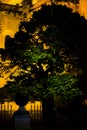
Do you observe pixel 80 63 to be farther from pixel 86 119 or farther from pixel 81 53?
pixel 86 119

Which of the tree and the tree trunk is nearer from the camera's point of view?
the tree

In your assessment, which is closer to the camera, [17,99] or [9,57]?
[17,99]

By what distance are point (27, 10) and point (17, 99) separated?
2019cm

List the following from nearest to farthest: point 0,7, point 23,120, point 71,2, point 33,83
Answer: point 23,120 < point 33,83 < point 71,2 < point 0,7

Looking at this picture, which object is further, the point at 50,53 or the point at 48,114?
the point at 48,114

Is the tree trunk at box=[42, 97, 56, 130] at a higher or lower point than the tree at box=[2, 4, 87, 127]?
lower

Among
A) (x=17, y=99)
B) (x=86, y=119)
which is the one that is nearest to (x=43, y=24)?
(x=17, y=99)

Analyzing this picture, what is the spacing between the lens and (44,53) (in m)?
15.9

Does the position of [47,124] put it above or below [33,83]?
below

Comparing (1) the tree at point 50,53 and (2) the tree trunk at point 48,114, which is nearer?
(1) the tree at point 50,53

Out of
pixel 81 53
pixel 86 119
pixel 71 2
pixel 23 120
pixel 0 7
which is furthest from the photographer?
pixel 0 7

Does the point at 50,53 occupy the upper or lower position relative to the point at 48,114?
upper

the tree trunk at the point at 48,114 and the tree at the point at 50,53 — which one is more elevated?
the tree at the point at 50,53

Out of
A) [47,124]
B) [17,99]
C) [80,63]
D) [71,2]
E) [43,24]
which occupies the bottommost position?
[47,124]
